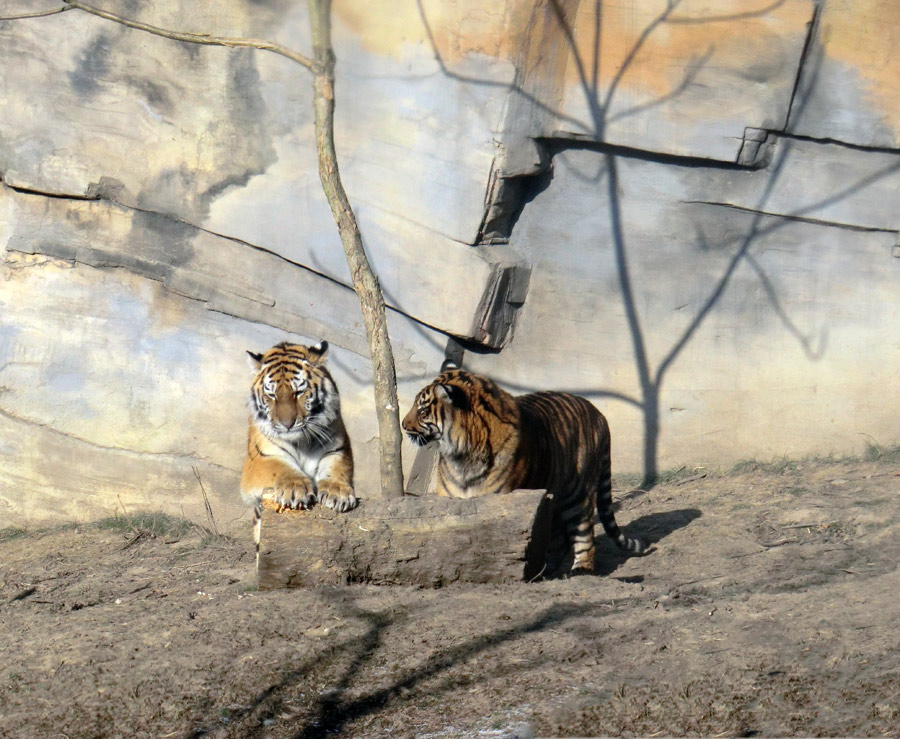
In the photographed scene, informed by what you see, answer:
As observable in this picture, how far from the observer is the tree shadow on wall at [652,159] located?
6.35 metres

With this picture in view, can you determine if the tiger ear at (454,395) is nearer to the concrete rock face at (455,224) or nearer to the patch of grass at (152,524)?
the concrete rock face at (455,224)

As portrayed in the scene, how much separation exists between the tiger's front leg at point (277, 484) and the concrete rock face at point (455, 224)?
2.18 meters

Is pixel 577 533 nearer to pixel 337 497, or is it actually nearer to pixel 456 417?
pixel 456 417

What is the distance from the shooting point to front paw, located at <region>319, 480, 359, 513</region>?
163 inches

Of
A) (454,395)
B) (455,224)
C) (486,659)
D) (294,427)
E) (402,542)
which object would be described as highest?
(455,224)

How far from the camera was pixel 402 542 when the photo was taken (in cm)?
406

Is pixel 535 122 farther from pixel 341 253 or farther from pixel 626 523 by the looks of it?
pixel 626 523

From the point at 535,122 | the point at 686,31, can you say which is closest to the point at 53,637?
the point at 535,122

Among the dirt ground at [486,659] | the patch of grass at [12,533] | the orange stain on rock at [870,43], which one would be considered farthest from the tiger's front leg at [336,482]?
the orange stain on rock at [870,43]

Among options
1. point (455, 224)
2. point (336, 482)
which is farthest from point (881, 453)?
point (336, 482)

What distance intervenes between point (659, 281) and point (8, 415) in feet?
14.5

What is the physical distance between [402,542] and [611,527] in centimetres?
184

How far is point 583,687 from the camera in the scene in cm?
318

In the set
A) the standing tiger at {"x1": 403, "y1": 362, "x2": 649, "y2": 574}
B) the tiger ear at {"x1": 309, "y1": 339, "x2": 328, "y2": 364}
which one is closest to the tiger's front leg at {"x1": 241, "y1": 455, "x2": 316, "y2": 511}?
the tiger ear at {"x1": 309, "y1": 339, "x2": 328, "y2": 364}
